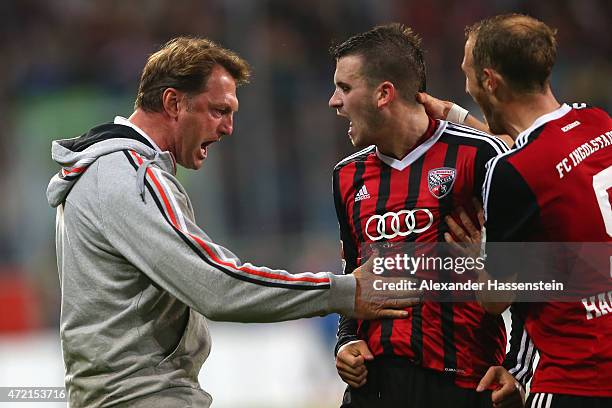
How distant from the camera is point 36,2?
11.5m

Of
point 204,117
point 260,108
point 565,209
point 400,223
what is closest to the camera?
point 565,209

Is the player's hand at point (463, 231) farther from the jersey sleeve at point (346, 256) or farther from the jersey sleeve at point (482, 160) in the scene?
the jersey sleeve at point (346, 256)

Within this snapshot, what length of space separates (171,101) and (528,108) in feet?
4.33

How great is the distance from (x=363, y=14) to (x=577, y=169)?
7.01 metres

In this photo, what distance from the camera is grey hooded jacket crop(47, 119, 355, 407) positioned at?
131 inches

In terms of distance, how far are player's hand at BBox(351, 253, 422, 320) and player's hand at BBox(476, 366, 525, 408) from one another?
0.37 meters

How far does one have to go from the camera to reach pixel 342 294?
345 centimetres

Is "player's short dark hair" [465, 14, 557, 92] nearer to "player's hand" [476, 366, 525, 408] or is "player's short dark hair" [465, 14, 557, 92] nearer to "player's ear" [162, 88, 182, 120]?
"player's hand" [476, 366, 525, 408]

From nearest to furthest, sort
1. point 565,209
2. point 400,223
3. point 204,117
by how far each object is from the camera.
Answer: point 565,209 → point 400,223 → point 204,117

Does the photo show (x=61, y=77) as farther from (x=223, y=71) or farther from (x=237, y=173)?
(x=223, y=71)

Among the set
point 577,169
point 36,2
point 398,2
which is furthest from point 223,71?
point 36,2

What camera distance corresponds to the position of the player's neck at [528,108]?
133 inches

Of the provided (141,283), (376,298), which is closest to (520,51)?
(376,298)

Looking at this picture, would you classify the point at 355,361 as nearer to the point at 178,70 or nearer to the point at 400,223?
the point at 400,223
